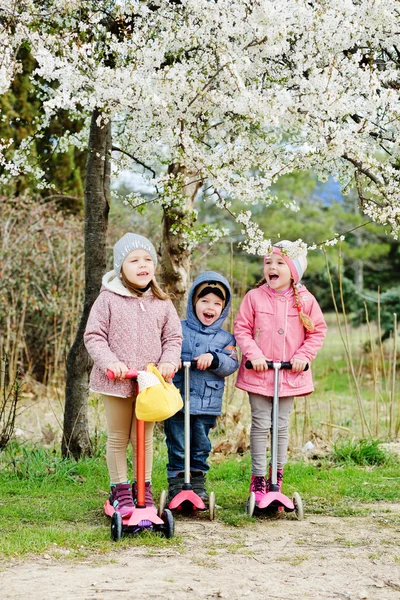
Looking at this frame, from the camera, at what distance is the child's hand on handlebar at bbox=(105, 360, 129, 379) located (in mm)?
3617

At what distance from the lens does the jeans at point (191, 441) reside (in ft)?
13.9

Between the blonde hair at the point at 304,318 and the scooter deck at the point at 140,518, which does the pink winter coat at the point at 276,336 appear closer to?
the blonde hair at the point at 304,318

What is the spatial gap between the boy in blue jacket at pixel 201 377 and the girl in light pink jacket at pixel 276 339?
107 mm

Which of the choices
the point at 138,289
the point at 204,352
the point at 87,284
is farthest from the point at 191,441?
the point at 87,284

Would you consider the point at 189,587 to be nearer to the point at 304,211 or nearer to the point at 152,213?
the point at 152,213

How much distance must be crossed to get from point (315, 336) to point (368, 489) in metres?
1.16

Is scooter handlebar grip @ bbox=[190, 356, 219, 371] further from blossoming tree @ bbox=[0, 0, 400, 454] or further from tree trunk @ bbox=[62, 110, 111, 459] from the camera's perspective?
tree trunk @ bbox=[62, 110, 111, 459]

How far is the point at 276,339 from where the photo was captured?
4.18m

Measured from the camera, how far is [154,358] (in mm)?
3908

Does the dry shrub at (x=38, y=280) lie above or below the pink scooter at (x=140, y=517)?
above

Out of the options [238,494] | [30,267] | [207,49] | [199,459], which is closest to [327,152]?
[207,49]

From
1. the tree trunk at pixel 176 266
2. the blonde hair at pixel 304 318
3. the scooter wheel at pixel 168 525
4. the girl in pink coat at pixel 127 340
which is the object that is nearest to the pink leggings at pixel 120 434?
the girl in pink coat at pixel 127 340

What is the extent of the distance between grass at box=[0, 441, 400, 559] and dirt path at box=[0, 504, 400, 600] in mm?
150

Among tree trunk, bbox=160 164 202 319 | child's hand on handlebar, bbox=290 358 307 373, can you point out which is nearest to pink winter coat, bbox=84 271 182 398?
child's hand on handlebar, bbox=290 358 307 373
